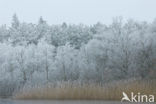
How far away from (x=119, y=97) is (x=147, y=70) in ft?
84.4

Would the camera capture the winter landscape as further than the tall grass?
Yes

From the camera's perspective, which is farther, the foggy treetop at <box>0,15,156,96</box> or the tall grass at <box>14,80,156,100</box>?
the foggy treetop at <box>0,15,156,96</box>

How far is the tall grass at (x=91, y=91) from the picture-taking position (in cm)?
2675

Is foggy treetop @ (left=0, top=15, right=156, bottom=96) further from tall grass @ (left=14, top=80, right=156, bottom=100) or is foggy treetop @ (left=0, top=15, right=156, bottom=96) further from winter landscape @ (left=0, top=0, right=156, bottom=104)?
tall grass @ (left=14, top=80, right=156, bottom=100)

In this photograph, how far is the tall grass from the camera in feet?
87.8

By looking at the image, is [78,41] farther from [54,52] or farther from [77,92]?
[77,92]

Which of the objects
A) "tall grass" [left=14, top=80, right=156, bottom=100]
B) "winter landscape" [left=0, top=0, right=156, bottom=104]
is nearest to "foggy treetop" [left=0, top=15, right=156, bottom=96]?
"winter landscape" [left=0, top=0, right=156, bottom=104]

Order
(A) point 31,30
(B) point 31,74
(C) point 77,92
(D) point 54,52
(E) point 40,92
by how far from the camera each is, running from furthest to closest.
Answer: (A) point 31,30 → (D) point 54,52 → (B) point 31,74 → (E) point 40,92 → (C) point 77,92

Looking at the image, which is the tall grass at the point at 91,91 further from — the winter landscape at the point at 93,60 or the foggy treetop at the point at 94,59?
the foggy treetop at the point at 94,59

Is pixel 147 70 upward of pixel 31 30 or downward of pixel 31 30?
downward

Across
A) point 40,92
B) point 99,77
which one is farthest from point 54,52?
point 40,92

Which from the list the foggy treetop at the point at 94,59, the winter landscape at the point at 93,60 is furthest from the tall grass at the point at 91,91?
the foggy treetop at the point at 94,59

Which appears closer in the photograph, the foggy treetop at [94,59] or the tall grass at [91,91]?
the tall grass at [91,91]

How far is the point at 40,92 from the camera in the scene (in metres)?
31.7
